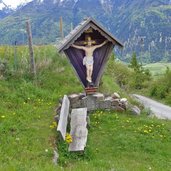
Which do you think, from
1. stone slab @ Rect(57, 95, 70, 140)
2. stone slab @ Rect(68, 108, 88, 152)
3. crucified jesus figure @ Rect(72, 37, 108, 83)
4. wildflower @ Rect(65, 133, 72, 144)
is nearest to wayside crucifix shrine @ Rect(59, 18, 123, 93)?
crucified jesus figure @ Rect(72, 37, 108, 83)

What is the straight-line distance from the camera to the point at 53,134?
12547 mm

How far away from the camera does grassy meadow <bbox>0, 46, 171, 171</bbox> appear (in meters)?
10.2

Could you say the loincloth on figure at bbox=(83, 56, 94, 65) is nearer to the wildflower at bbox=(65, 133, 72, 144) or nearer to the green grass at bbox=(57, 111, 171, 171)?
the green grass at bbox=(57, 111, 171, 171)

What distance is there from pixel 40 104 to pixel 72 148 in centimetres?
520

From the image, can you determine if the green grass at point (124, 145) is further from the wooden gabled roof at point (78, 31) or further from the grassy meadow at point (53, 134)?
the wooden gabled roof at point (78, 31)

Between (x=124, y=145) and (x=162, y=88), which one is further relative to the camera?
(x=162, y=88)

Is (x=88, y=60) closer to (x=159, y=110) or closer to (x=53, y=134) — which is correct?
(x=53, y=134)

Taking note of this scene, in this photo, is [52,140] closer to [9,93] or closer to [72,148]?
[72,148]

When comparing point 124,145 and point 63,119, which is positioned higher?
point 63,119

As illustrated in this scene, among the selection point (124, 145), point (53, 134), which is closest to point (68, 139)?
point (53, 134)

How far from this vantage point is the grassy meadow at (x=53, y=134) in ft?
33.4

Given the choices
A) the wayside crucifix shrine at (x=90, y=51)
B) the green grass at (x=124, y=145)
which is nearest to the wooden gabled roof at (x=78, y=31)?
the wayside crucifix shrine at (x=90, y=51)

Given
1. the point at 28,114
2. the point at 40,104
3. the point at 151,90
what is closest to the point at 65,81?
the point at 40,104

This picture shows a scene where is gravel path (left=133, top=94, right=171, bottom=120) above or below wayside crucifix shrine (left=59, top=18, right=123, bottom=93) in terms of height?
below
